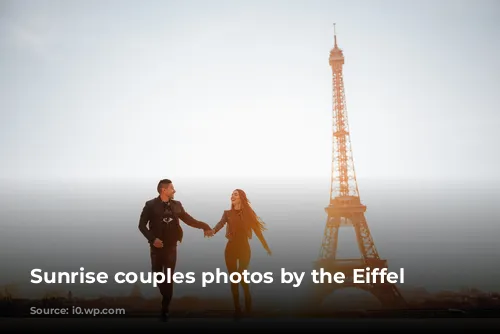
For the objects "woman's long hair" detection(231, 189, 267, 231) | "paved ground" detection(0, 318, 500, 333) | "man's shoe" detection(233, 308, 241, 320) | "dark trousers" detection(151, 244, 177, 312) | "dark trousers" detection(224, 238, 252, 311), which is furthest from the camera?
"woman's long hair" detection(231, 189, 267, 231)

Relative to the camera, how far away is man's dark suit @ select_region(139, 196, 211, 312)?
170 inches

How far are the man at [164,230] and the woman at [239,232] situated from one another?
27 centimetres

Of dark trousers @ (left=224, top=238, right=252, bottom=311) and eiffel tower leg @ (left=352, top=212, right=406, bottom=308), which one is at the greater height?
eiffel tower leg @ (left=352, top=212, right=406, bottom=308)

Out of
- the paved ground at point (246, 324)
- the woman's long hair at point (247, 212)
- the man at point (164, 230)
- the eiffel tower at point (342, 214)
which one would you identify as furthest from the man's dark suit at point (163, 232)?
the eiffel tower at point (342, 214)

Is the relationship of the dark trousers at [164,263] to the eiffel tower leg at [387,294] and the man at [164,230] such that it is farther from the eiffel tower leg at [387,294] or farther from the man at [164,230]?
the eiffel tower leg at [387,294]

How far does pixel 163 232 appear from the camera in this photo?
439 centimetres

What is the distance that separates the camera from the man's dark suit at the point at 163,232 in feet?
14.2

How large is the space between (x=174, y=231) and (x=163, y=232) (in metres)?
0.13

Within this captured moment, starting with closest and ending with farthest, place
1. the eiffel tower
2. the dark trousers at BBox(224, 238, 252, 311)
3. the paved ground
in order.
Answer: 1. the paved ground
2. the dark trousers at BBox(224, 238, 252, 311)
3. the eiffel tower

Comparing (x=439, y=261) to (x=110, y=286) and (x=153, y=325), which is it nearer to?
(x=110, y=286)

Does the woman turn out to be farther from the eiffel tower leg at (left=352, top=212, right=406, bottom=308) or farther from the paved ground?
the eiffel tower leg at (left=352, top=212, right=406, bottom=308)

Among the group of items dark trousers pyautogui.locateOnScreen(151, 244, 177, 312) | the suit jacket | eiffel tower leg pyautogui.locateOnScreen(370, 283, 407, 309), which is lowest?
eiffel tower leg pyautogui.locateOnScreen(370, 283, 407, 309)

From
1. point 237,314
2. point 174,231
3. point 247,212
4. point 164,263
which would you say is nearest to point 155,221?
point 174,231

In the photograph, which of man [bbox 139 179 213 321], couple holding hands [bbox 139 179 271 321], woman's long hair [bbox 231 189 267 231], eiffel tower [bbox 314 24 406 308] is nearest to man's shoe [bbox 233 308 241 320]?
couple holding hands [bbox 139 179 271 321]
